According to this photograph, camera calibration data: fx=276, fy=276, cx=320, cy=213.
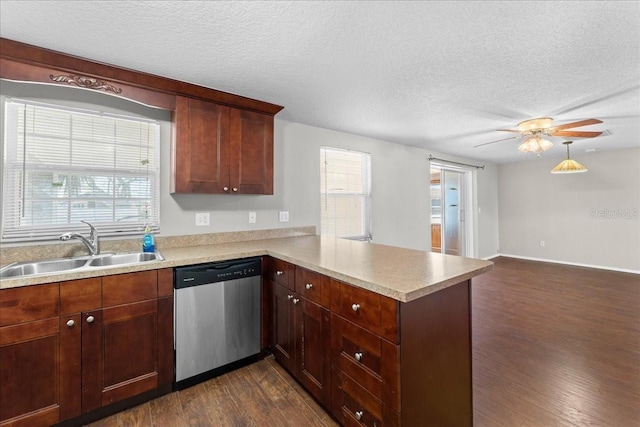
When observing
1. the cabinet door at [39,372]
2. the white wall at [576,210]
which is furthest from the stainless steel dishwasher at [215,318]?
the white wall at [576,210]

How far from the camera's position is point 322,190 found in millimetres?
3488

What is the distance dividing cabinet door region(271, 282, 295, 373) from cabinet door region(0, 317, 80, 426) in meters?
1.20

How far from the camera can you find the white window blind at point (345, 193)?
3.53m

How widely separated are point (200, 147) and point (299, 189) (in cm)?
125

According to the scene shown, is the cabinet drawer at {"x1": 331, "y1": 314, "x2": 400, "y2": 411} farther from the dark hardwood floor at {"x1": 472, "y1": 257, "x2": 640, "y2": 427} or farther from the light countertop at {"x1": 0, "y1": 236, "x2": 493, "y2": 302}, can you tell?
the dark hardwood floor at {"x1": 472, "y1": 257, "x2": 640, "y2": 427}

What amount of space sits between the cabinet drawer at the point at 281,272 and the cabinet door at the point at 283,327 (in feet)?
0.15

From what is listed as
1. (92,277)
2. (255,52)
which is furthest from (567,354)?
(92,277)

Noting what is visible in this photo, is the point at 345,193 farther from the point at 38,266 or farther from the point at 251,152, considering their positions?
the point at 38,266

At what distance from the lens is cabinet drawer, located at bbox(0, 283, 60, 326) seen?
1.40m

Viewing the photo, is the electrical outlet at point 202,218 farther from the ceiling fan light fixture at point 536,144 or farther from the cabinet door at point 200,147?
the ceiling fan light fixture at point 536,144

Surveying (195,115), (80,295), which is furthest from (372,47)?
(80,295)

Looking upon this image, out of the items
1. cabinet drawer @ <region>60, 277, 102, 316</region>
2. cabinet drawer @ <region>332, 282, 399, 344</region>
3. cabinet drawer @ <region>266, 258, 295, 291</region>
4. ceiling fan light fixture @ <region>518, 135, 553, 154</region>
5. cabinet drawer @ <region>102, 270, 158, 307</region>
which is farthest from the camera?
ceiling fan light fixture @ <region>518, 135, 553, 154</region>

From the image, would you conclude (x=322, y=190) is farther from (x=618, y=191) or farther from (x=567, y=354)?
(x=618, y=191)

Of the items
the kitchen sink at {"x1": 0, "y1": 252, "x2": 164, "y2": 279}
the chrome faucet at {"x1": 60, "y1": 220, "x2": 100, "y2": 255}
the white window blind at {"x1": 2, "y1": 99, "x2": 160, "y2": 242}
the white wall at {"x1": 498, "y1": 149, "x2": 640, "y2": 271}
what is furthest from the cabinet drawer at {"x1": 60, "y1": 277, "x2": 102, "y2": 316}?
the white wall at {"x1": 498, "y1": 149, "x2": 640, "y2": 271}
